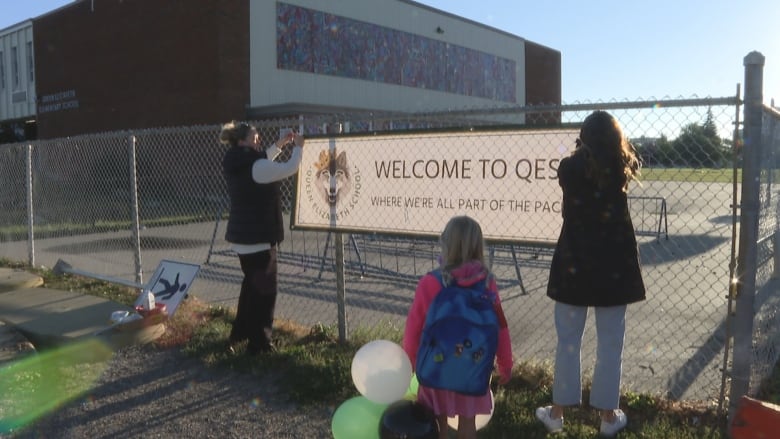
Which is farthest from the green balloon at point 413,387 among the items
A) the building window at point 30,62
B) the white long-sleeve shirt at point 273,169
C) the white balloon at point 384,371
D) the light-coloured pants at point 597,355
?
the building window at point 30,62

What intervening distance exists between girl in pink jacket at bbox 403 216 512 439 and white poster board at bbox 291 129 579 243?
53.0 inches

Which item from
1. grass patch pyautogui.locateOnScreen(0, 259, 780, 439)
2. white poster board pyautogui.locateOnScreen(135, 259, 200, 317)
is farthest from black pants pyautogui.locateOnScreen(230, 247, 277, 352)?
white poster board pyautogui.locateOnScreen(135, 259, 200, 317)

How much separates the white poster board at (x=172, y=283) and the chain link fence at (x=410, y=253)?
2.36ft

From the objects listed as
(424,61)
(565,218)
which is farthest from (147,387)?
(424,61)

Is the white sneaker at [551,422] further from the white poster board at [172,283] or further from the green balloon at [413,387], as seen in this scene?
the white poster board at [172,283]

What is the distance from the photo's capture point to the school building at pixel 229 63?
26.5 metres

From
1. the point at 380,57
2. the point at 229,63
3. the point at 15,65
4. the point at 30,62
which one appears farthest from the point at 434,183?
the point at 15,65

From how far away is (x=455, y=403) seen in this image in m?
3.20

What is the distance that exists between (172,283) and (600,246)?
4681 mm

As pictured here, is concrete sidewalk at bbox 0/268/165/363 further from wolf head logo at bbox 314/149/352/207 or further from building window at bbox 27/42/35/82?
building window at bbox 27/42/35/82

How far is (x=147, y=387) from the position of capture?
15.8 ft

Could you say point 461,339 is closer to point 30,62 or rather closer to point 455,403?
point 455,403

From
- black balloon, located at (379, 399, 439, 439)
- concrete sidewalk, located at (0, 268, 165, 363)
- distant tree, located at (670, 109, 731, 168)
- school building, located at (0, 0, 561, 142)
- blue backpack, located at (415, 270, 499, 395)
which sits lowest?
concrete sidewalk, located at (0, 268, 165, 363)

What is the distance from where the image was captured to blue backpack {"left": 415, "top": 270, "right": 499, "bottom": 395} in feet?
9.87
